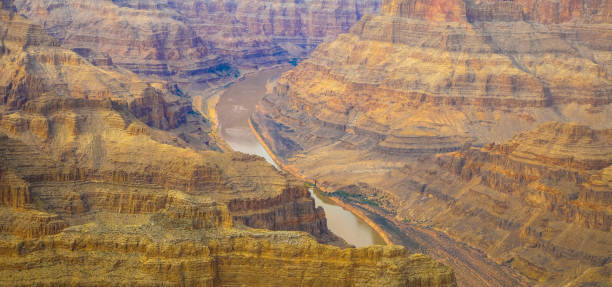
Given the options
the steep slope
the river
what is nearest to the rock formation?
the steep slope

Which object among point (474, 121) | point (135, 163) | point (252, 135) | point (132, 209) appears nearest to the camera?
point (132, 209)

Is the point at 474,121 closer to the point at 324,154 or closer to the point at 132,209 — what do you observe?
the point at 324,154

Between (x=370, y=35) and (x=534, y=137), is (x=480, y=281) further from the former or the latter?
(x=370, y=35)

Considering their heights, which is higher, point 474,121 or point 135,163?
point 135,163

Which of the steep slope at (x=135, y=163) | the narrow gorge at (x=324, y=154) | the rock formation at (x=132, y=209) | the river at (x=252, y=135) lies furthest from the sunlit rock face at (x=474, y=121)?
the rock formation at (x=132, y=209)

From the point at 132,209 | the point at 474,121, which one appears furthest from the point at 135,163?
the point at 474,121

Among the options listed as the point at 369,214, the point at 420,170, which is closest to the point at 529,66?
the point at 420,170

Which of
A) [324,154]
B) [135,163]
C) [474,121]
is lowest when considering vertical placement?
[324,154]
